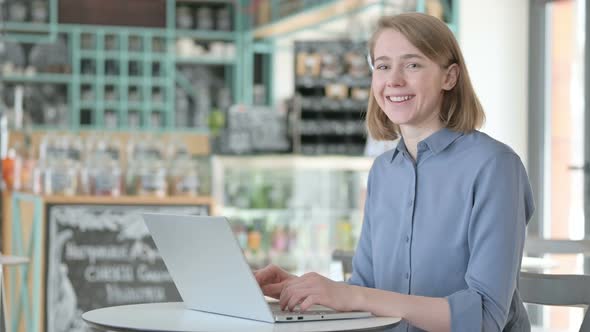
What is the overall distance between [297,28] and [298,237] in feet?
14.8

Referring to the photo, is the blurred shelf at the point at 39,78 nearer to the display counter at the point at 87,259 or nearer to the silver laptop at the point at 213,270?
the display counter at the point at 87,259

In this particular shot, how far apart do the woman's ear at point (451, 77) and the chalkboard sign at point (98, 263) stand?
12.8 feet

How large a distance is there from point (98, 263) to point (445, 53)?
161 inches

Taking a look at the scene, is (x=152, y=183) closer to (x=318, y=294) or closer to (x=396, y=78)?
(x=396, y=78)

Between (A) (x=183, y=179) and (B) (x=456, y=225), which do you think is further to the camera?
(A) (x=183, y=179)

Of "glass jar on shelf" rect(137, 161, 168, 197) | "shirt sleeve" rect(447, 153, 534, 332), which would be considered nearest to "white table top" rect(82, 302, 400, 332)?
"shirt sleeve" rect(447, 153, 534, 332)

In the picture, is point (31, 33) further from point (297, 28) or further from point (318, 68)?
point (318, 68)

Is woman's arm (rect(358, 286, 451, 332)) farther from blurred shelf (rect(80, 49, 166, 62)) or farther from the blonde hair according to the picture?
blurred shelf (rect(80, 49, 166, 62))

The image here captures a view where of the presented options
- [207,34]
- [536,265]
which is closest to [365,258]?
[536,265]

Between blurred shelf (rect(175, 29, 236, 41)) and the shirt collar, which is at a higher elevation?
blurred shelf (rect(175, 29, 236, 41))

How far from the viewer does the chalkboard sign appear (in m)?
5.76

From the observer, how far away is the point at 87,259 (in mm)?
5820

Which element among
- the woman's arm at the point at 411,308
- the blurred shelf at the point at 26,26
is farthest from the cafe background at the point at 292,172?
the blurred shelf at the point at 26,26

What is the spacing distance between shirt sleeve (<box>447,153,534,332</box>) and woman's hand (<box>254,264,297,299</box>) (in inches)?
13.6
